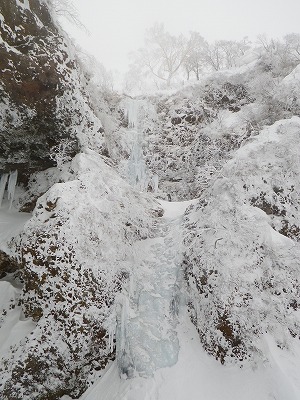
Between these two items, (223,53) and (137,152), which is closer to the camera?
(137,152)

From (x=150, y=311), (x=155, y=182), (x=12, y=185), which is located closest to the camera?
(x=150, y=311)

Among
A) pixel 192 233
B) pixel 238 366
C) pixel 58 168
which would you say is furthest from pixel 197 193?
pixel 238 366

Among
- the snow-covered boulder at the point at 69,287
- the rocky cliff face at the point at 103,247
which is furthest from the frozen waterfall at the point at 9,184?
the snow-covered boulder at the point at 69,287

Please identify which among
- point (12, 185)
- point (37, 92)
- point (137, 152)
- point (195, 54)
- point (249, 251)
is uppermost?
point (195, 54)

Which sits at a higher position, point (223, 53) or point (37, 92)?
point (223, 53)

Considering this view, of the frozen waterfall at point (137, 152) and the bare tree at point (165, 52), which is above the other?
the bare tree at point (165, 52)

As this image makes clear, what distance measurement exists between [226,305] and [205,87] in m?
16.1

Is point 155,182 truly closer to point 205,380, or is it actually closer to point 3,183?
point 3,183

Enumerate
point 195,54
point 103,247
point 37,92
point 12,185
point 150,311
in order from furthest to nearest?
point 195,54, point 12,185, point 37,92, point 103,247, point 150,311

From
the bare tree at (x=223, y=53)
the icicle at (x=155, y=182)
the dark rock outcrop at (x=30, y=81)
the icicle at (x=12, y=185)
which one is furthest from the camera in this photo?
the bare tree at (x=223, y=53)

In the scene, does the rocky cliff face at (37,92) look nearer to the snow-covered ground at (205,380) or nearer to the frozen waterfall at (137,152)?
the frozen waterfall at (137,152)

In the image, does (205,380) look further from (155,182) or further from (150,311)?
(155,182)

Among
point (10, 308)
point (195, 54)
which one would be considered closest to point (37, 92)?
point (10, 308)

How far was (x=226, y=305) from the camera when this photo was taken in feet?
22.5
